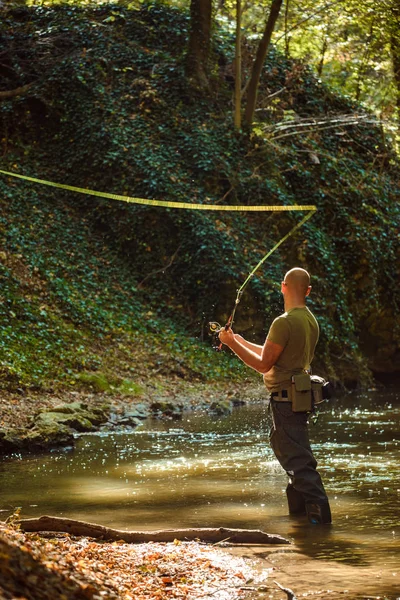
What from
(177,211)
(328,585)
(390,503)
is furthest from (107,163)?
(328,585)

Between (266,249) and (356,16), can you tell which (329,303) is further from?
(356,16)

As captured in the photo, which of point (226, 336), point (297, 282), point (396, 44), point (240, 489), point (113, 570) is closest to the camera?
point (113, 570)

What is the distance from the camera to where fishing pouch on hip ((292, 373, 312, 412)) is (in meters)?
6.80

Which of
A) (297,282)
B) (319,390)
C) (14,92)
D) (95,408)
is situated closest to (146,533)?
(319,390)

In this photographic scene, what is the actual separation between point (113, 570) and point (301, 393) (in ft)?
8.00

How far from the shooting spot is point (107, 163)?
21562 mm

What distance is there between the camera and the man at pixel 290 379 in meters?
6.79

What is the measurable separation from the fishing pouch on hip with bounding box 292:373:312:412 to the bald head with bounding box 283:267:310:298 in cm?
73

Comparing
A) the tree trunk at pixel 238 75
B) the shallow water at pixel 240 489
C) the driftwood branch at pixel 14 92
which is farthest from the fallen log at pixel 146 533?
the driftwood branch at pixel 14 92

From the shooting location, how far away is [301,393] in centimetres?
682

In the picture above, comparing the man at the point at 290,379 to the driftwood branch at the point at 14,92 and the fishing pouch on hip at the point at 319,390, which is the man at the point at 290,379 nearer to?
the fishing pouch on hip at the point at 319,390

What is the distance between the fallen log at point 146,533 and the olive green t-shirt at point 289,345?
1.34 metres

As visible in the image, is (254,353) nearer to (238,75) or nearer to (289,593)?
(289,593)

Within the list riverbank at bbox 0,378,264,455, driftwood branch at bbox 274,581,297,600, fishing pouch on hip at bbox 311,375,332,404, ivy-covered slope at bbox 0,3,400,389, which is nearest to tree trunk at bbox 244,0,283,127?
ivy-covered slope at bbox 0,3,400,389
